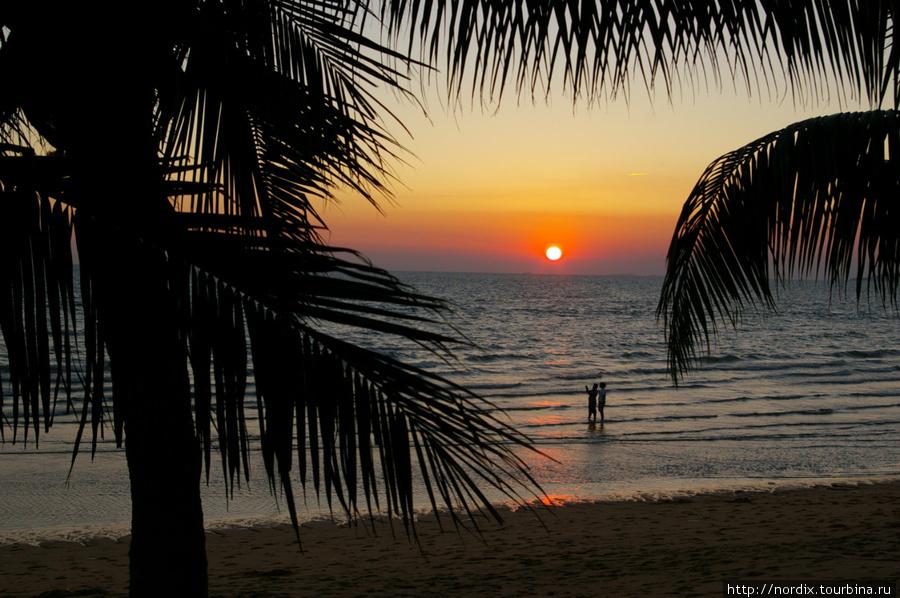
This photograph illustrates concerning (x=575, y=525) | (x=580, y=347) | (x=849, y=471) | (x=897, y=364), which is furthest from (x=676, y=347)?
(x=580, y=347)

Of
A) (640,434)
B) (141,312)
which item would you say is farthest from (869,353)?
(141,312)

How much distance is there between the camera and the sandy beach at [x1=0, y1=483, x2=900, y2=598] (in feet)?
20.1

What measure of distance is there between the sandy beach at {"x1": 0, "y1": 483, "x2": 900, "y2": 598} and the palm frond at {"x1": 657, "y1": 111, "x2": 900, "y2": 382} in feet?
8.70

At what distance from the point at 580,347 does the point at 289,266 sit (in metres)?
44.2

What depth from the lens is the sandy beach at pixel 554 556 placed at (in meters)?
6.12

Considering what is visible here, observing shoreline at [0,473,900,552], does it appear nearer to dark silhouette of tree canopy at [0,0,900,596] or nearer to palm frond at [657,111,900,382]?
palm frond at [657,111,900,382]

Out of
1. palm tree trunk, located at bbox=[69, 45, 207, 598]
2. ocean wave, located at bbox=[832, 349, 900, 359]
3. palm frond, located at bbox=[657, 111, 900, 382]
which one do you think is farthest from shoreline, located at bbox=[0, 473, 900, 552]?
ocean wave, located at bbox=[832, 349, 900, 359]

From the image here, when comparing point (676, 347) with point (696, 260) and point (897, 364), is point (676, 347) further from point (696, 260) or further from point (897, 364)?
point (897, 364)

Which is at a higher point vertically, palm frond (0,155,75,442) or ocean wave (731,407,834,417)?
palm frond (0,155,75,442)

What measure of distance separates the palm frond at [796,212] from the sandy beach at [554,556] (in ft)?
8.70

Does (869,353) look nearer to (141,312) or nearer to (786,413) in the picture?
(786,413)

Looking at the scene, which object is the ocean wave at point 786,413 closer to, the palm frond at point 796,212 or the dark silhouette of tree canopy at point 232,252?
the palm frond at point 796,212

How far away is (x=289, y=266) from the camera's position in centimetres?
150

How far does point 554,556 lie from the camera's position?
298 inches
